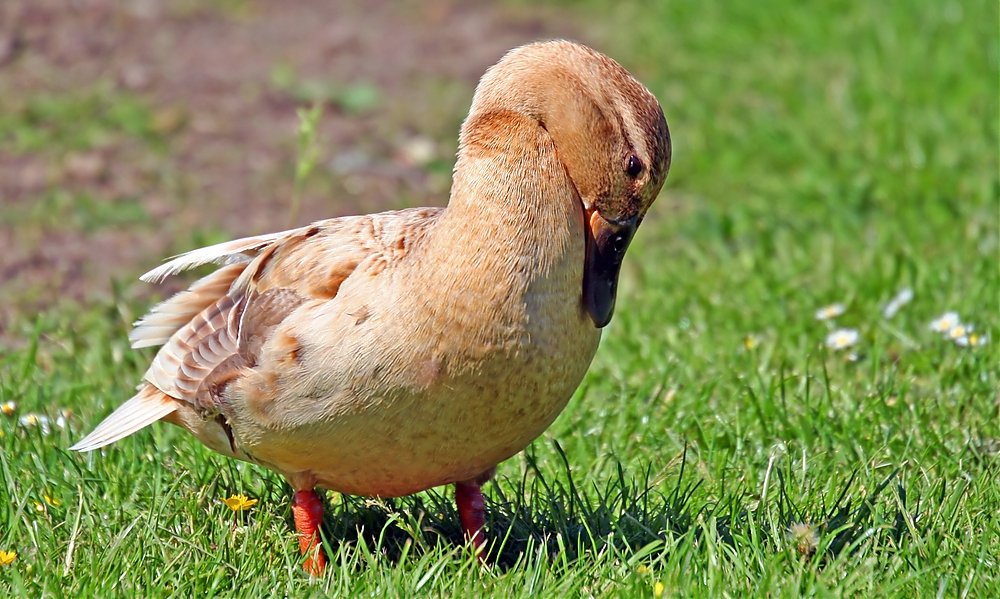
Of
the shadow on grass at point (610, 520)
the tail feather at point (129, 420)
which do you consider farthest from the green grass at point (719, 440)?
the tail feather at point (129, 420)

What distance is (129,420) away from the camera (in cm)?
421

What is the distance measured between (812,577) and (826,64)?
602cm

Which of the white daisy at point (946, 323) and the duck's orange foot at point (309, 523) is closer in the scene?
the duck's orange foot at point (309, 523)

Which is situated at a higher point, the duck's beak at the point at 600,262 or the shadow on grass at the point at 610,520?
the duck's beak at the point at 600,262

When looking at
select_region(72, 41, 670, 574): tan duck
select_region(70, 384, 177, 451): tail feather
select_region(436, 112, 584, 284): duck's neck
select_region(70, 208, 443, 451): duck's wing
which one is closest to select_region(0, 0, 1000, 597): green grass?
select_region(70, 384, 177, 451): tail feather

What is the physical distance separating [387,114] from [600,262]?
526 centimetres

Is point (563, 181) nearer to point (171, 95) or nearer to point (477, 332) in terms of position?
point (477, 332)

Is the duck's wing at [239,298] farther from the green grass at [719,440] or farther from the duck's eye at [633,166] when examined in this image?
the duck's eye at [633,166]

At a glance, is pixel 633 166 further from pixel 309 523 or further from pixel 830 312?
pixel 830 312

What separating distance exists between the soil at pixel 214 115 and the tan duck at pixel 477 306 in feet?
8.71

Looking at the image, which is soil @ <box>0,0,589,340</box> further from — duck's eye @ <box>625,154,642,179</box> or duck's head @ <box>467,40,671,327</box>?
duck's eye @ <box>625,154,642,179</box>

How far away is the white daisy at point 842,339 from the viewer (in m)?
5.48

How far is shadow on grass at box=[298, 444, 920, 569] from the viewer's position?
3.82 meters

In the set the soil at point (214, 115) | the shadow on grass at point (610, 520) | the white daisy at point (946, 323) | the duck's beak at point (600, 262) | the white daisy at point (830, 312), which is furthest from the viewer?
the soil at point (214, 115)
